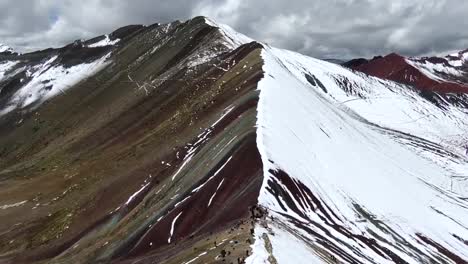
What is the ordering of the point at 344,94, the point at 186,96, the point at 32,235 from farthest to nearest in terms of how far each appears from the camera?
the point at 344,94
the point at 186,96
the point at 32,235

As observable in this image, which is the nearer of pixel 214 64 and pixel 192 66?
pixel 214 64

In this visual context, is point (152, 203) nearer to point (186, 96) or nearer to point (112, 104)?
point (186, 96)

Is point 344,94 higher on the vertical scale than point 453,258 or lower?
higher

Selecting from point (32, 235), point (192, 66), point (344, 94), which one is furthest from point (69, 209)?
point (344, 94)

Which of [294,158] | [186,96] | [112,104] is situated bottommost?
[294,158]

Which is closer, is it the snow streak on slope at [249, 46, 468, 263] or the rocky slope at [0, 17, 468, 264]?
the rocky slope at [0, 17, 468, 264]

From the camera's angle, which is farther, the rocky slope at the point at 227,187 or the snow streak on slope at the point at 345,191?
the snow streak on slope at the point at 345,191

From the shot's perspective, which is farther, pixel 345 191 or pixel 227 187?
pixel 345 191

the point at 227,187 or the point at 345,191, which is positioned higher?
the point at 227,187
